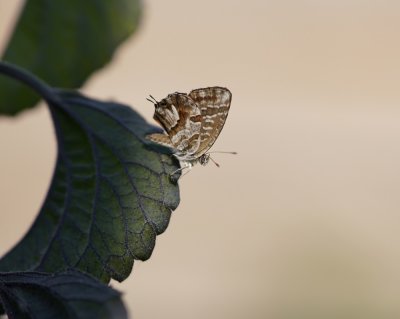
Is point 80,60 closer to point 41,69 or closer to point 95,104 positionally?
point 41,69

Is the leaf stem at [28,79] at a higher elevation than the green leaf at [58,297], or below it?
higher

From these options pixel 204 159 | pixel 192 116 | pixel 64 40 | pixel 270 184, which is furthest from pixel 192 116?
pixel 270 184

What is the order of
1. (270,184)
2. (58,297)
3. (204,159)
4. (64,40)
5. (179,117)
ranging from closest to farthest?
(58,297) < (179,117) < (204,159) < (64,40) < (270,184)

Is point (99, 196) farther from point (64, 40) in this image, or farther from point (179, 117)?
point (64, 40)

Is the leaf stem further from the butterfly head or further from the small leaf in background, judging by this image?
the butterfly head

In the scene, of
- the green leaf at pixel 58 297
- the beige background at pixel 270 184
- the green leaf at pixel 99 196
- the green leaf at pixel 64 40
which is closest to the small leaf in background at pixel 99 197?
the green leaf at pixel 99 196

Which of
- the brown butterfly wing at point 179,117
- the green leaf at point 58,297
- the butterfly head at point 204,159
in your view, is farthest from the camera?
the butterfly head at point 204,159

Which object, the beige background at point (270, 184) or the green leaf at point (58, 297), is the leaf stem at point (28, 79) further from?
the beige background at point (270, 184)
